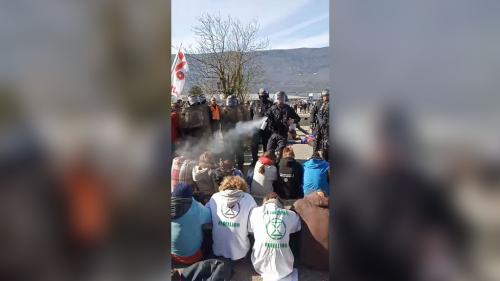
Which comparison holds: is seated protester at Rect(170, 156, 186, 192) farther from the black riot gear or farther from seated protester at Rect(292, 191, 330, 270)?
the black riot gear

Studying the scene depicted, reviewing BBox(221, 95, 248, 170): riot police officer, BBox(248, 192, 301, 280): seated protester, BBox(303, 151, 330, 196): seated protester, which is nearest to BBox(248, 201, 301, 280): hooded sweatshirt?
BBox(248, 192, 301, 280): seated protester

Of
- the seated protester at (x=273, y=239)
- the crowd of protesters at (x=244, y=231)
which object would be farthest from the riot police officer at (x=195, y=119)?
the seated protester at (x=273, y=239)

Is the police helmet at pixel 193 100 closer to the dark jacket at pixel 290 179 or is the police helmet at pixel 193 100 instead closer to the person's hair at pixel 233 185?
the dark jacket at pixel 290 179

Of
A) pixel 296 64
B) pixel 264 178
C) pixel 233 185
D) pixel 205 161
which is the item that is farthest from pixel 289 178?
pixel 296 64

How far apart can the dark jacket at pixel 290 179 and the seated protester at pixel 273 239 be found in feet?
3.81

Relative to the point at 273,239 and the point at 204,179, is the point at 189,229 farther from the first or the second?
the point at 204,179

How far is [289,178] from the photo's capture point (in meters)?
3.61

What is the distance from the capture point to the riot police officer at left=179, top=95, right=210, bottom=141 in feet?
13.9

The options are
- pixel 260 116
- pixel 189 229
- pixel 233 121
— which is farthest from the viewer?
pixel 233 121

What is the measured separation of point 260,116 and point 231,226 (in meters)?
2.63
